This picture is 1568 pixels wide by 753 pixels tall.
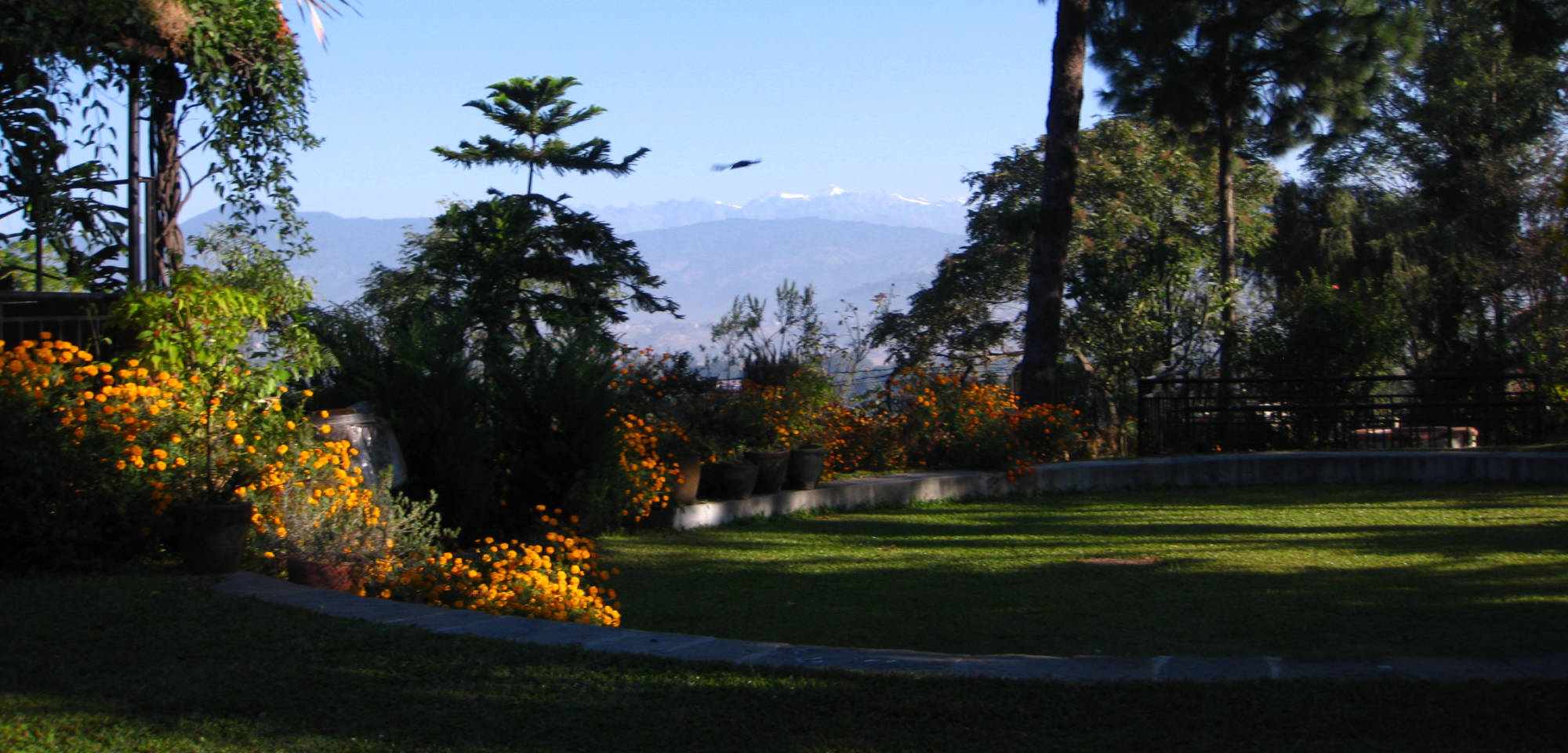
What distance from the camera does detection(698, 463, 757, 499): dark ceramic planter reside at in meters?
9.24

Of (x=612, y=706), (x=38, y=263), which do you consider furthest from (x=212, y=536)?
(x=38, y=263)

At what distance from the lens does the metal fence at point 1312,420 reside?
45.3 feet

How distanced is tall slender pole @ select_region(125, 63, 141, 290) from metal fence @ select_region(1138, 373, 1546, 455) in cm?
1046

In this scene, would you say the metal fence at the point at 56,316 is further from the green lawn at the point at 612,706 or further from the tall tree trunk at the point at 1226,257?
the tall tree trunk at the point at 1226,257

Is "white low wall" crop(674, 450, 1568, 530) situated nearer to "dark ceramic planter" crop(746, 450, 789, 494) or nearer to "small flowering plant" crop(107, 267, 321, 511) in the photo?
"dark ceramic planter" crop(746, 450, 789, 494)

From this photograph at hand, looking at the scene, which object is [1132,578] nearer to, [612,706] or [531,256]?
[612,706]

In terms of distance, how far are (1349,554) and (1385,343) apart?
35.1 ft

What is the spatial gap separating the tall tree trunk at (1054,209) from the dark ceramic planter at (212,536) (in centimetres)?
994

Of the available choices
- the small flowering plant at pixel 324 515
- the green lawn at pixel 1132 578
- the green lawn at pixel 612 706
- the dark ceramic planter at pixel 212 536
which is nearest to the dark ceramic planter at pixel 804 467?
the green lawn at pixel 1132 578

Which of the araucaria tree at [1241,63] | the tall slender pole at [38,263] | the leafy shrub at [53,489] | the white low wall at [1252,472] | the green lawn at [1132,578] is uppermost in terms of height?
the araucaria tree at [1241,63]

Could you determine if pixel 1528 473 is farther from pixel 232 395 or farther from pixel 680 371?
pixel 232 395

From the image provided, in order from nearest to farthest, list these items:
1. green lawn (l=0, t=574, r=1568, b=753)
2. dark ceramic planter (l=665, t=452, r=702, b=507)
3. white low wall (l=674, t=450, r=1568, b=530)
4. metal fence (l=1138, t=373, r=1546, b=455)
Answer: green lawn (l=0, t=574, r=1568, b=753) → dark ceramic planter (l=665, t=452, r=702, b=507) → white low wall (l=674, t=450, r=1568, b=530) → metal fence (l=1138, t=373, r=1546, b=455)

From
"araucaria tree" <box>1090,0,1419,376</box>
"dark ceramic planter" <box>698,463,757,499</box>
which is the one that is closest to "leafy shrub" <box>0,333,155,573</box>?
"dark ceramic planter" <box>698,463,757,499</box>

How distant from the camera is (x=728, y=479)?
9266 millimetres
